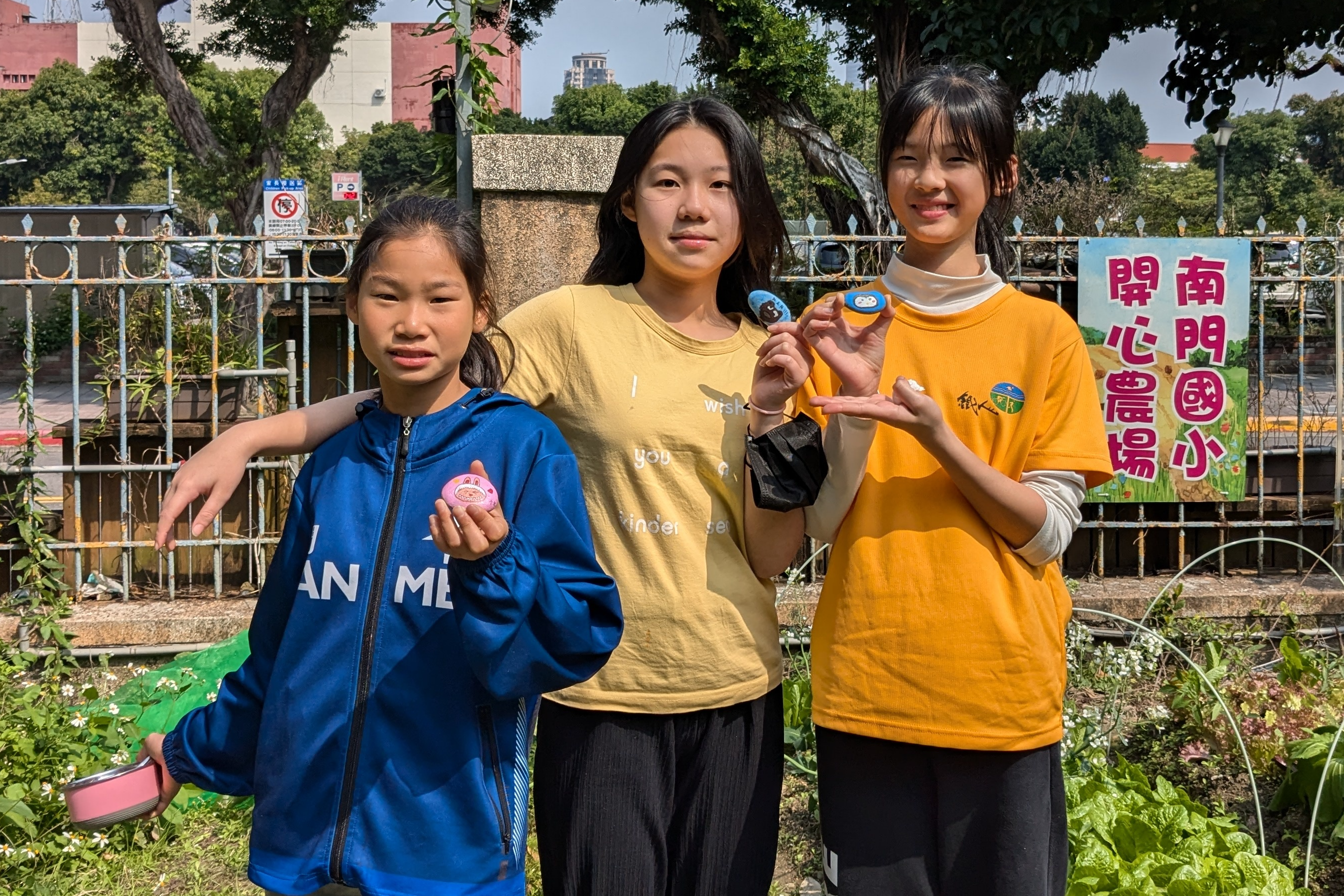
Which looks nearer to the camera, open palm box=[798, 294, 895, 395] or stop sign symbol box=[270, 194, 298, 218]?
open palm box=[798, 294, 895, 395]

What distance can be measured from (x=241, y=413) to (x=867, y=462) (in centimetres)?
393

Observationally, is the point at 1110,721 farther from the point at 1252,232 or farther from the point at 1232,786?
the point at 1252,232

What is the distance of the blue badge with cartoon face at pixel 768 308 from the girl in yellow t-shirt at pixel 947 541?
108 millimetres

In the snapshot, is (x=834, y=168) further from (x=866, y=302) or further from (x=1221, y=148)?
(x=1221, y=148)

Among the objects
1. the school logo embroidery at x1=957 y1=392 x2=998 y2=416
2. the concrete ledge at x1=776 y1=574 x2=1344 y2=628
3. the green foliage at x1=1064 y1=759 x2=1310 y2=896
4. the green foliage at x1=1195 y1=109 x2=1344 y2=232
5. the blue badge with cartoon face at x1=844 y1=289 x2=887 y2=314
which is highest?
the green foliage at x1=1195 y1=109 x2=1344 y2=232

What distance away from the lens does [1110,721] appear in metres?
3.41

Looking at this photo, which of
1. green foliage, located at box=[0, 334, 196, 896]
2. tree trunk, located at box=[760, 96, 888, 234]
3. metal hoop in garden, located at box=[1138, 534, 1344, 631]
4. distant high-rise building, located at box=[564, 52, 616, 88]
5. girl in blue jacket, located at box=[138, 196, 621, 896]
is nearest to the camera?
girl in blue jacket, located at box=[138, 196, 621, 896]

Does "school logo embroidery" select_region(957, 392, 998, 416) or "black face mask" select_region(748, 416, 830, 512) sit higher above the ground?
"school logo embroidery" select_region(957, 392, 998, 416)

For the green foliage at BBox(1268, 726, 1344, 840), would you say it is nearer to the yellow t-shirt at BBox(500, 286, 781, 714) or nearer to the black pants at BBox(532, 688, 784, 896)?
the black pants at BBox(532, 688, 784, 896)

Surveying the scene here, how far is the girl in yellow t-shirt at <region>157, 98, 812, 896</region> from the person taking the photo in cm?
157

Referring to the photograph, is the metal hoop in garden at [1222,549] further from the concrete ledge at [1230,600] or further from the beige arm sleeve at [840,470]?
the beige arm sleeve at [840,470]

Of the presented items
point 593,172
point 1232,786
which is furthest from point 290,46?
point 1232,786

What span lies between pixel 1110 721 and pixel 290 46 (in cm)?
1611

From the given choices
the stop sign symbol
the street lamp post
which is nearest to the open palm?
the stop sign symbol
